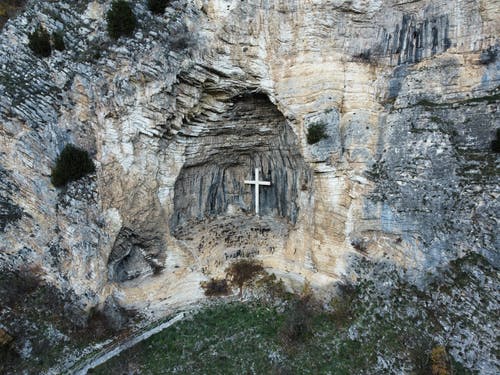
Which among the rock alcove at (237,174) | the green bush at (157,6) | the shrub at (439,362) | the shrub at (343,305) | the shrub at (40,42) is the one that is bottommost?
the shrub at (439,362)

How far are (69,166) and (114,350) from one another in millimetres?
7820

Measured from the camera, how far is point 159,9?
1609 centimetres

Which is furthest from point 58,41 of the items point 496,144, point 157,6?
point 496,144

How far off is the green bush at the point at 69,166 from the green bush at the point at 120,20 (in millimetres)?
5464

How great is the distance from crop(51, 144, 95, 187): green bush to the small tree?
29.5 ft

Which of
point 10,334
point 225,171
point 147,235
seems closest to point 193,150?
point 225,171

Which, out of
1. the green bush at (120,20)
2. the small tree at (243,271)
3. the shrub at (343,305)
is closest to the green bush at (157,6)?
the green bush at (120,20)

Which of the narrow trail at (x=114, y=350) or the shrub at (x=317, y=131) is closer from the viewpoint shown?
the narrow trail at (x=114, y=350)

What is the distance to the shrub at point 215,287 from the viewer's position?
17.6 m

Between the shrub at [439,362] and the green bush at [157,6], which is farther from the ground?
the green bush at [157,6]

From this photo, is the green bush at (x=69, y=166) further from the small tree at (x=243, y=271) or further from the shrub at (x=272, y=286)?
the shrub at (x=272, y=286)

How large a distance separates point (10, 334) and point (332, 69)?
17298 mm

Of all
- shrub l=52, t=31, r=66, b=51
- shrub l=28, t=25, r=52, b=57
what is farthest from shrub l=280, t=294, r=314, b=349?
shrub l=28, t=25, r=52, b=57

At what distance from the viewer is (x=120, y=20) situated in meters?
15.4
